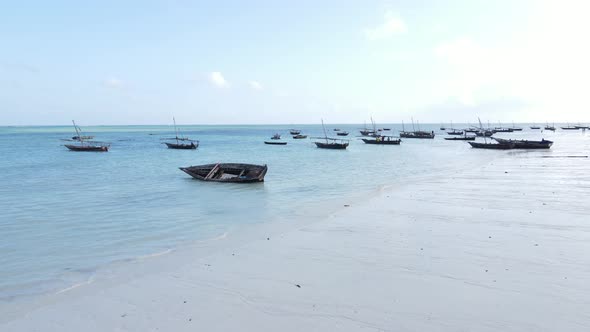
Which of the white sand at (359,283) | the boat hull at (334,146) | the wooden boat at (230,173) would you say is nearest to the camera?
the white sand at (359,283)

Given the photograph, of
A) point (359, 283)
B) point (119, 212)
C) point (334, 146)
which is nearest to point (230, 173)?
point (119, 212)

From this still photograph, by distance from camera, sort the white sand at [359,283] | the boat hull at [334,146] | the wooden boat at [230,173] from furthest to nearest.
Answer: the boat hull at [334,146] → the wooden boat at [230,173] → the white sand at [359,283]

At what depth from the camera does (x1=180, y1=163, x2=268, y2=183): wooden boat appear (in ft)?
69.8

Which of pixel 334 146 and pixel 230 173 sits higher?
pixel 230 173

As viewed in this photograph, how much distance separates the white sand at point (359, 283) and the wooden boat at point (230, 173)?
33.6ft

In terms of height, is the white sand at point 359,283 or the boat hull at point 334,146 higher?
the white sand at point 359,283

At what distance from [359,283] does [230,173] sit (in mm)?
17178

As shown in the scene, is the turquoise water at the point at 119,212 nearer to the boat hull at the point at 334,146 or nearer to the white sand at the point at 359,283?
the white sand at the point at 359,283

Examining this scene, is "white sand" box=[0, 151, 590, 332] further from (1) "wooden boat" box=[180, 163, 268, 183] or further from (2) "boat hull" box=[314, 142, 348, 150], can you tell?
(2) "boat hull" box=[314, 142, 348, 150]

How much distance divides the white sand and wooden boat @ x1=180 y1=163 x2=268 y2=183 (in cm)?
1025

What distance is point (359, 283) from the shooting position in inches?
261

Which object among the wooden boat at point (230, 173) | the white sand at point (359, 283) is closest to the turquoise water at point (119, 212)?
the wooden boat at point (230, 173)

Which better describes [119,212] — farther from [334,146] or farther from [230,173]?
[334,146]

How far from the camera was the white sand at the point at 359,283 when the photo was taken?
5395mm
